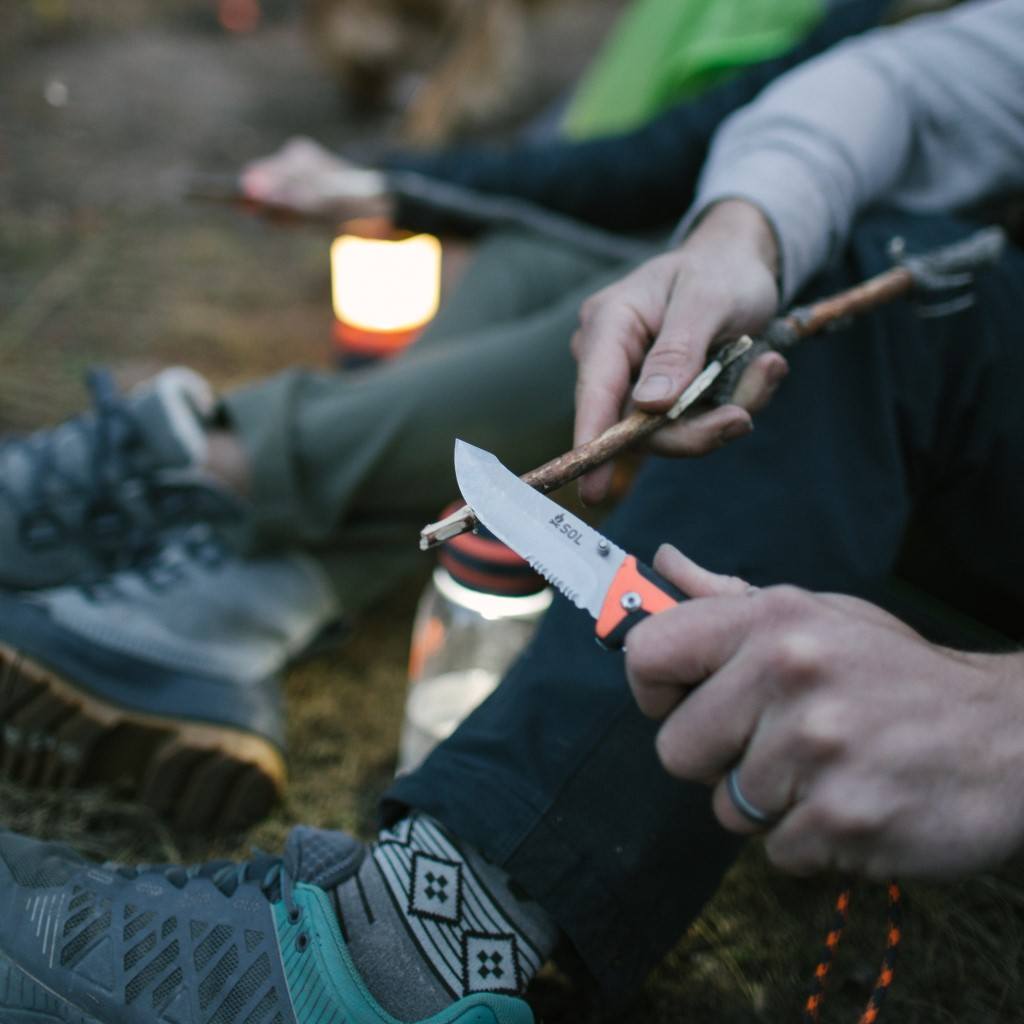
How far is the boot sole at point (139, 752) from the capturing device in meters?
1.10

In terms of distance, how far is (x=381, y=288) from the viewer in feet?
7.03

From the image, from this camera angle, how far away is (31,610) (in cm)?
113

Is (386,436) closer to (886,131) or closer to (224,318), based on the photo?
(886,131)

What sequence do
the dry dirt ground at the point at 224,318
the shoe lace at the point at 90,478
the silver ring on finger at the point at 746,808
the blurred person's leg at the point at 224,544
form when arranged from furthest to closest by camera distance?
1. the shoe lace at the point at 90,478
2. the blurred person's leg at the point at 224,544
3. the dry dirt ground at the point at 224,318
4. the silver ring on finger at the point at 746,808

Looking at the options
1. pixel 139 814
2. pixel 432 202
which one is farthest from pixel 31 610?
pixel 432 202

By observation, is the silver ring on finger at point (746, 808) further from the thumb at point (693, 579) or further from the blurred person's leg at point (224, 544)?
the blurred person's leg at point (224, 544)

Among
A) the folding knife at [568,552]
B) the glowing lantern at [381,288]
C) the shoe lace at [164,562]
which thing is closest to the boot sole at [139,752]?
the shoe lace at [164,562]

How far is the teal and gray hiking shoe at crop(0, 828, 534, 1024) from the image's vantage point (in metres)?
0.71

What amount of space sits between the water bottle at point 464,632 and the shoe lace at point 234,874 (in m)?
0.34

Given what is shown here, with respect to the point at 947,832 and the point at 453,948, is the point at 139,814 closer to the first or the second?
the point at 453,948

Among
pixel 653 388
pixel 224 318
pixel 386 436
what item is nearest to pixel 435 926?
pixel 653 388

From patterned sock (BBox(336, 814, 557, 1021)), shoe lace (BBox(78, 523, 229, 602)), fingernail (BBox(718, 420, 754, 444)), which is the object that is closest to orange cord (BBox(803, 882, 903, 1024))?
patterned sock (BBox(336, 814, 557, 1021))

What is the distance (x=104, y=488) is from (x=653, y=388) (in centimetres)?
91

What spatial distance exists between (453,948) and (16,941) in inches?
14.3
